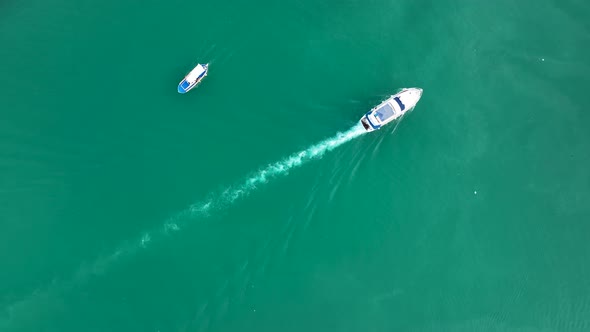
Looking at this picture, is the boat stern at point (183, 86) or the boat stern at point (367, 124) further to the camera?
the boat stern at point (183, 86)

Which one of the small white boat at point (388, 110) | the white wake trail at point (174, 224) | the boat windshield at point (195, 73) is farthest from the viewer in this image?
the boat windshield at point (195, 73)

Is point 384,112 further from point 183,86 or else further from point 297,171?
point 183,86

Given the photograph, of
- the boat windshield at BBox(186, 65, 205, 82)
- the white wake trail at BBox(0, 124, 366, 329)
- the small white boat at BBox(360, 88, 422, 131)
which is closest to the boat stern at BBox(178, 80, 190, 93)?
the boat windshield at BBox(186, 65, 205, 82)

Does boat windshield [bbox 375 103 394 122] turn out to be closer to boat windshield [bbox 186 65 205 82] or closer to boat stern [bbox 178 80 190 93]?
boat windshield [bbox 186 65 205 82]

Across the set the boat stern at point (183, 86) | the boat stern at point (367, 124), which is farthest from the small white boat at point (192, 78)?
the boat stern at point (367, 124)

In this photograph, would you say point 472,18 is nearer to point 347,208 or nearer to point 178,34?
point 347,208

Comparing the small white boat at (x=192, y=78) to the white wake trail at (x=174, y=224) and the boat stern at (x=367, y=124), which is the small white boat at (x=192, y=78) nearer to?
the white wake trail at (x=174, y=224)

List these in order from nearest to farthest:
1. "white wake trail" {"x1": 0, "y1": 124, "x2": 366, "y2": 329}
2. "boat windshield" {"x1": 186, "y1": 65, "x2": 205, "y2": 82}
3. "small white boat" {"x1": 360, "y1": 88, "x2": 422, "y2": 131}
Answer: "white wake trail" {"x1": 0, "y1": 124, "x2": 366, "y2": 329} → "small white boat" {"x1": 360, "y1": 88, "x2": 422, "y2": 131} → "boat windshield" {"x1": 186, "y1": 65, "x2": 205, "y2": 82}
